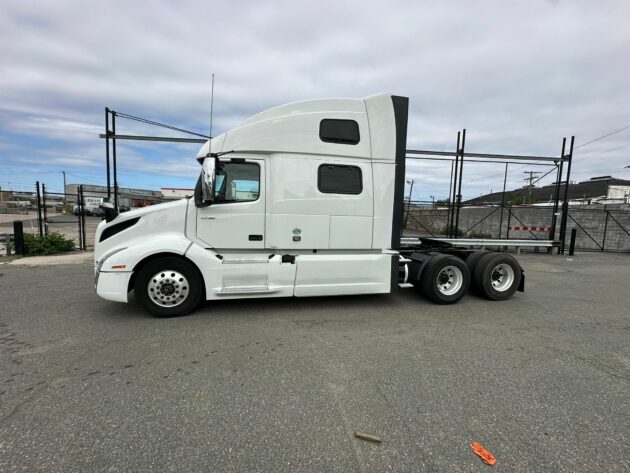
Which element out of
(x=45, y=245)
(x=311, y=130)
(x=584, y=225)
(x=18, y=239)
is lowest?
(x=45, y=245)

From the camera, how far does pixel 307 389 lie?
288 centimetres

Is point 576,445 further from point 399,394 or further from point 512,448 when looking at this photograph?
point 399,394

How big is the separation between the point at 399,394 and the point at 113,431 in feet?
7.45

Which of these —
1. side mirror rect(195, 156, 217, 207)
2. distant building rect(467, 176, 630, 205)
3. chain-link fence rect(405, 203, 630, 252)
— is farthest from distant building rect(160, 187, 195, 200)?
distant building rect(467, 176, 630, 205)

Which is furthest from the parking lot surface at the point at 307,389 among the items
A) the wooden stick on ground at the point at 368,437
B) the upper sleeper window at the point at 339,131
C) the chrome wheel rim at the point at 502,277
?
the upper sleeper window at the point at 339,131

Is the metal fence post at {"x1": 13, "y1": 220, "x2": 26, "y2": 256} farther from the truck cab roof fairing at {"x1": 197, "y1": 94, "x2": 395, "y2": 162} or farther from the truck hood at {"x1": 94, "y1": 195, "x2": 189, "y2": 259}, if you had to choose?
the truck cab roof fairing at {"x1": 197, "y1": 94, "x2": 395, "y2": 162}

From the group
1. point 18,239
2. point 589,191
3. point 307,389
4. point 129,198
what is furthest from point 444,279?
point 589,191

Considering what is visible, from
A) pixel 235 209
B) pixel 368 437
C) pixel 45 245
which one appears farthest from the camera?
pixel 45 245

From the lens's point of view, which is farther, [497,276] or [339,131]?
[497,276]

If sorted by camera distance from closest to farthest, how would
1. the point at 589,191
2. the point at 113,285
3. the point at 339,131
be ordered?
the point at 113,285 < the point at 339,131 < the point at 589,191

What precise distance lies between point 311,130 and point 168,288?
3.14 metres

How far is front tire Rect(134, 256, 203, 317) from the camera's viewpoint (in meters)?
4.53

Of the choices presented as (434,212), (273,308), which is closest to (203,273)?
(273,308)

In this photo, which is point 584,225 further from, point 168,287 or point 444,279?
point 168,287
